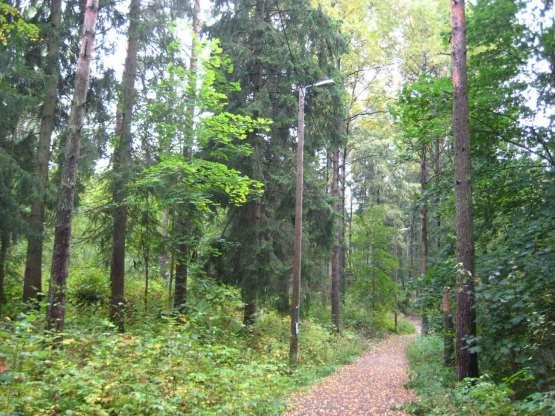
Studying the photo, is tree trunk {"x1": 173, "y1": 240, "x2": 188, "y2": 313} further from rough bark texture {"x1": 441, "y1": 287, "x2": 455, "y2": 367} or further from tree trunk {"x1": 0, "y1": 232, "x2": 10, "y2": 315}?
rough bark texture {"x1": 441, "y1": 287, "x2": 455, "y2": 367}

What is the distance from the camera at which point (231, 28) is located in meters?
15.3

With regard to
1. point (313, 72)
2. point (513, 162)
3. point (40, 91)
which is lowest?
point (513, 162)

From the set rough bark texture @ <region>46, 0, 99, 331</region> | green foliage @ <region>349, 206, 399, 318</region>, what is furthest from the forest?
green foliage @ <region>349, 206, 399, 318</region>

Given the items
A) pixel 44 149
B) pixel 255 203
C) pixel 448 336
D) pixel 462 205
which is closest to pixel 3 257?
pixel 44 149

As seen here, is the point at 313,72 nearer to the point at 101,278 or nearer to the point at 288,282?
the point at 288,282

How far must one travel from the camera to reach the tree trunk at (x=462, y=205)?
25.5 ft

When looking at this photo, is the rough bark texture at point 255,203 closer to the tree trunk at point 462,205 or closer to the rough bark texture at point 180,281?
the rough bark texture at point 180,281

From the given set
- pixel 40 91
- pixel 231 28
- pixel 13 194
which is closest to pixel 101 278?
pixel 13 194

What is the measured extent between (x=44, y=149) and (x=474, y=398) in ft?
39.5

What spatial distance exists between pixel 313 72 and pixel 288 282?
7.01m

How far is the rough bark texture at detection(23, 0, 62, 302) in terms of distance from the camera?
39.9 ft

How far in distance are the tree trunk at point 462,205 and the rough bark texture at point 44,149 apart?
10.0 m

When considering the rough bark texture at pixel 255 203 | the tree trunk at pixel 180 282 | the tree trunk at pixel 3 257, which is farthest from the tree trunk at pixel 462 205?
the tree trunk at pixel 3 257

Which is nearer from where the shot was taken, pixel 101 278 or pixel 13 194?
pixel 13 194
